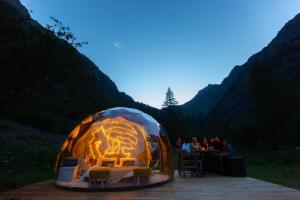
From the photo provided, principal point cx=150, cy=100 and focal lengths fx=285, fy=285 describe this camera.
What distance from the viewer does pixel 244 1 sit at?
18.1 meters

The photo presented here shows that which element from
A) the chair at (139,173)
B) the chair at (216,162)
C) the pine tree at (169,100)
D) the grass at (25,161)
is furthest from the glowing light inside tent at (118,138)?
the pine tree at (169,100)

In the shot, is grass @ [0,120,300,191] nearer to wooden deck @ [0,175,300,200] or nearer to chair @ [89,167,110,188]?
wooden deck @ [0,175,300,200]

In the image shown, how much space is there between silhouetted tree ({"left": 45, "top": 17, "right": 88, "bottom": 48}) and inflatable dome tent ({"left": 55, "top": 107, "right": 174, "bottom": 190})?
2360 millimetres

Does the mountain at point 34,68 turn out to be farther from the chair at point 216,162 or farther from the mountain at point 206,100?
the mountain at point 206,100

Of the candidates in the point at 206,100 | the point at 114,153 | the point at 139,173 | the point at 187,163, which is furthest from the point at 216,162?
the point at 206,100

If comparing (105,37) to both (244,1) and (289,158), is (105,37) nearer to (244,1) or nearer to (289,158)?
(244,1)

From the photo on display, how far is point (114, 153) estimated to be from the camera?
41.3 ft

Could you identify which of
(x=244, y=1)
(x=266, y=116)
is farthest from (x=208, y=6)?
(x=266, y=116)

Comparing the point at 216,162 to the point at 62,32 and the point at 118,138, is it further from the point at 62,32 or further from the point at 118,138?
the point at 62,32

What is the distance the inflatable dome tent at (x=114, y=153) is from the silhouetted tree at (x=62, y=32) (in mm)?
2360

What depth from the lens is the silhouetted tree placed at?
8.39 metres

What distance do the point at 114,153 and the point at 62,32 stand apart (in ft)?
19.8

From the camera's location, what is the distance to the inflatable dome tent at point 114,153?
7844 millimetres

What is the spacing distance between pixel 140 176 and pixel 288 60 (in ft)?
144
